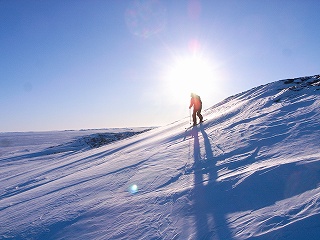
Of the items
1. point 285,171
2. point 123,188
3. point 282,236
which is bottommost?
point 282,236

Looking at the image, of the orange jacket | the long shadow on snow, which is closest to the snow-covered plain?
the long shadow on snow

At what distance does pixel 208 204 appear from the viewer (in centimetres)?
447

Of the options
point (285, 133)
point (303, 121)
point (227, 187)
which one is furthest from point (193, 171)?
point (303, 121)

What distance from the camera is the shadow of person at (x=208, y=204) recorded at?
3643 millimetres

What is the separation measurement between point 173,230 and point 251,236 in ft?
4.10

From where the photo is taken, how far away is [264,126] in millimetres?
8125

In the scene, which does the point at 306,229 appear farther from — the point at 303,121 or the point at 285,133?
the point at 303,121

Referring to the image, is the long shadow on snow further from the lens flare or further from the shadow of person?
the lens flare

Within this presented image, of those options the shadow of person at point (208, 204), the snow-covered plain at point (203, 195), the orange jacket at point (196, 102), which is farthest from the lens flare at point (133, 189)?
the orange jacket at point (196, 102)

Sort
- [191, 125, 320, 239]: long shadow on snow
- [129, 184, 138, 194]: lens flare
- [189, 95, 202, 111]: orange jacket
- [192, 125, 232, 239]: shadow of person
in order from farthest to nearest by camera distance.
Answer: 1. [189, 95, 202, 111]: orange jacket
2. [129, 184, 138, 194]: lens flare
3. [191, 125, 320, 239]: long shadow on snow
4. [192, 125, 232, 239]: shadow of person

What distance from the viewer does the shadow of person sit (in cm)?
364

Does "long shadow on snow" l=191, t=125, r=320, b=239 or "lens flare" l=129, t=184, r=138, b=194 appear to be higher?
"lens flare" l=129, t=184, r=138, b=194

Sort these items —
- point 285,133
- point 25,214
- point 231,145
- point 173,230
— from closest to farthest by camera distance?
point 173,230 < point 25,214 < point 285,133 < point 231,145

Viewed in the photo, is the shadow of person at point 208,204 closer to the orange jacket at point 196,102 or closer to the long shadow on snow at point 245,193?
the long shadow on snow at point 245,193
